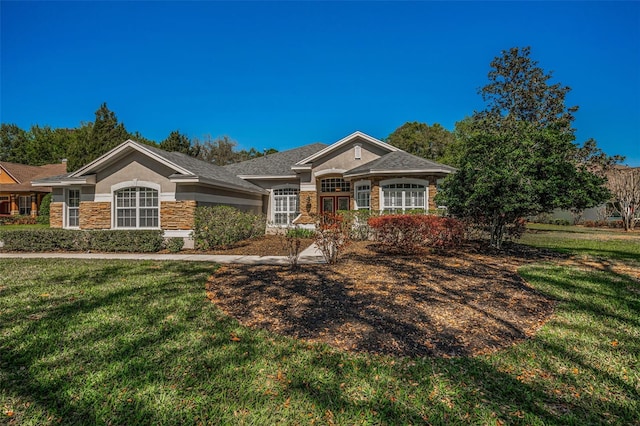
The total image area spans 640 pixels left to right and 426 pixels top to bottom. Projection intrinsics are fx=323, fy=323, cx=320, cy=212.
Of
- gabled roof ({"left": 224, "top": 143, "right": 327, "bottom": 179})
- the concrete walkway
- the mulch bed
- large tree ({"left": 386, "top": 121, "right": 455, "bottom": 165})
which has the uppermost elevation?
large tree ({"left": 386, "top": 121, "right": 455, "bottom": 165})

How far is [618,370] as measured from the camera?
3631 millimetres

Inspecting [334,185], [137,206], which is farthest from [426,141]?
[137,206]

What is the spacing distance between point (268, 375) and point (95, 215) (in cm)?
1404

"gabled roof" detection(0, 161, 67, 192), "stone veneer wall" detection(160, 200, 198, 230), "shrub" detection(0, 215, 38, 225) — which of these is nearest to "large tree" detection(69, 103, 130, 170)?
"shrub" detection(0, 215, 38, 225)

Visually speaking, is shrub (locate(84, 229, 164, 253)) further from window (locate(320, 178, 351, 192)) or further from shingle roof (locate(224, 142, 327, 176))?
window (locate(320, 178, 351, 192))

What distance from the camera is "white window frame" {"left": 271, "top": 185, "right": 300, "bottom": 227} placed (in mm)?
20125

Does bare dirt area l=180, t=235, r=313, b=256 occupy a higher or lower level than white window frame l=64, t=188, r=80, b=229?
lower

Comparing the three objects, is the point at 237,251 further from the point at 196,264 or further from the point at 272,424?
the point at 272,424

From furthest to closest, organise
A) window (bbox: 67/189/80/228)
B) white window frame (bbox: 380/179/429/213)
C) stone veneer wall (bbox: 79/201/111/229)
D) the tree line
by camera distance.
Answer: the tree line
window (bbox: 67/189/80/228)
white window frame (bbox: 380/179/429/213)
stone veneer wall (bbox: 79/201/111/229)

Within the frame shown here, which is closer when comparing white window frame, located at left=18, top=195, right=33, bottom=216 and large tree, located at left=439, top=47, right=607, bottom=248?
large tree, located at left=439, top=47, right=607, bottom=248

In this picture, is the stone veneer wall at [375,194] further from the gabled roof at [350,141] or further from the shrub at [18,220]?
the shrub at [18,220]

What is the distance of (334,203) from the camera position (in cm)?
1912

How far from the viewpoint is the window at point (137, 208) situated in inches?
538

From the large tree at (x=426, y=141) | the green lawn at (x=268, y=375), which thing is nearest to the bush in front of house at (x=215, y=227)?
the green lawn at (x=268, y=375)
